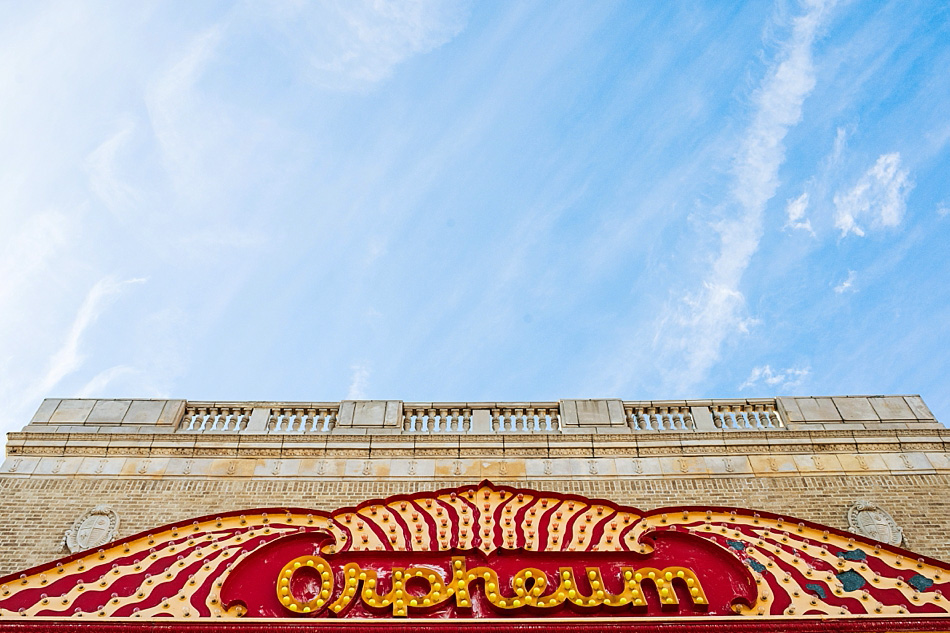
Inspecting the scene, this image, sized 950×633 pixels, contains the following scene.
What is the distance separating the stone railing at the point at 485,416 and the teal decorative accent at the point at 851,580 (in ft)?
10.3

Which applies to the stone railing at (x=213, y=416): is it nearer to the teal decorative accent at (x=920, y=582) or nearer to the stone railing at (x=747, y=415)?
the stone railing at (x=747, y=415)

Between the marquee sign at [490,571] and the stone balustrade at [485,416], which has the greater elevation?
the stone balustrade at [485,416]

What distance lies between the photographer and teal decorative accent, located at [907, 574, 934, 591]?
342 inches

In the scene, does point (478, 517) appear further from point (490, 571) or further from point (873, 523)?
point (873, 523)

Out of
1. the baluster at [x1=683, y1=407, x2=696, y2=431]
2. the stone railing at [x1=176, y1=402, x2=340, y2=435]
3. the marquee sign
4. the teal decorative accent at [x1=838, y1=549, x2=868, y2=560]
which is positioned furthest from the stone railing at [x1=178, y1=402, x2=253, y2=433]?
the teal decorative accent at [x1=838, y1=549, x2=868, y2=560]

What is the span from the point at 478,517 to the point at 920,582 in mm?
5061

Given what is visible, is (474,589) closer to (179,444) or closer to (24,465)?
(179,444)

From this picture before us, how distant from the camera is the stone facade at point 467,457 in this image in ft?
35.9

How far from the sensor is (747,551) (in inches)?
366

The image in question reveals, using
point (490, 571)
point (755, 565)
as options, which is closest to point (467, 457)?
point (490, 571)

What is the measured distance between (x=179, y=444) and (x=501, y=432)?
482 centimetres

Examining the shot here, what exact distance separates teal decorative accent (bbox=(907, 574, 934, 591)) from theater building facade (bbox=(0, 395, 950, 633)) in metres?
0.02

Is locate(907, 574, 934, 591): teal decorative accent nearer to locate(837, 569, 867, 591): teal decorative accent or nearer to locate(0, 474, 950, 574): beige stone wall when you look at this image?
locate(837, 569, 867, 591): teal decorative accent

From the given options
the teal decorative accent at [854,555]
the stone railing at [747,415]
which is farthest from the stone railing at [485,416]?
the teal decorative accent at [854,555]
